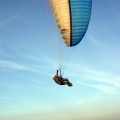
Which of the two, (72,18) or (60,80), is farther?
(72,18)

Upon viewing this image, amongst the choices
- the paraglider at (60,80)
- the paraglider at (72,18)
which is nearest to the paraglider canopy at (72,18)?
the paraglider at (72,18)

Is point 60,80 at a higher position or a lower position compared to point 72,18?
lower

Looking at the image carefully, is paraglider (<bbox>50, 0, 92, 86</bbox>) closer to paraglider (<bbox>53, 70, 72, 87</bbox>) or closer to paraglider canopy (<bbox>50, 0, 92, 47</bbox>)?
paraglider canopy (<bbox>50, 0, 92, 47</bbox>)

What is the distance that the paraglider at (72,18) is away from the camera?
50375 mm

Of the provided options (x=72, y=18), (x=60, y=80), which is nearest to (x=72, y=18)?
(x=72, y=18)

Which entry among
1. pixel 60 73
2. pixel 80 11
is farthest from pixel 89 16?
pixel 60 73

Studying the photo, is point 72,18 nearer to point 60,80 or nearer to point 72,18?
point 72,18

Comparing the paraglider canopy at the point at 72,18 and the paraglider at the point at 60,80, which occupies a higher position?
the paraglider canopy at the point at 72,18

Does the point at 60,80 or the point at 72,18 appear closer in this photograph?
the point at 60,80

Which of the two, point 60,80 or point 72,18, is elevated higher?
point 72,18

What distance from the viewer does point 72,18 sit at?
5094 cm

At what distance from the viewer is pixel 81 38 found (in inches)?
2042

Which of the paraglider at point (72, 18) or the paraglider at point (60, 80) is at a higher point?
the paraglider at point (72, 18)

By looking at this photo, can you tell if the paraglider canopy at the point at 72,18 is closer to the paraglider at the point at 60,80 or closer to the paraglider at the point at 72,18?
the paraglider at the point at 72,18
